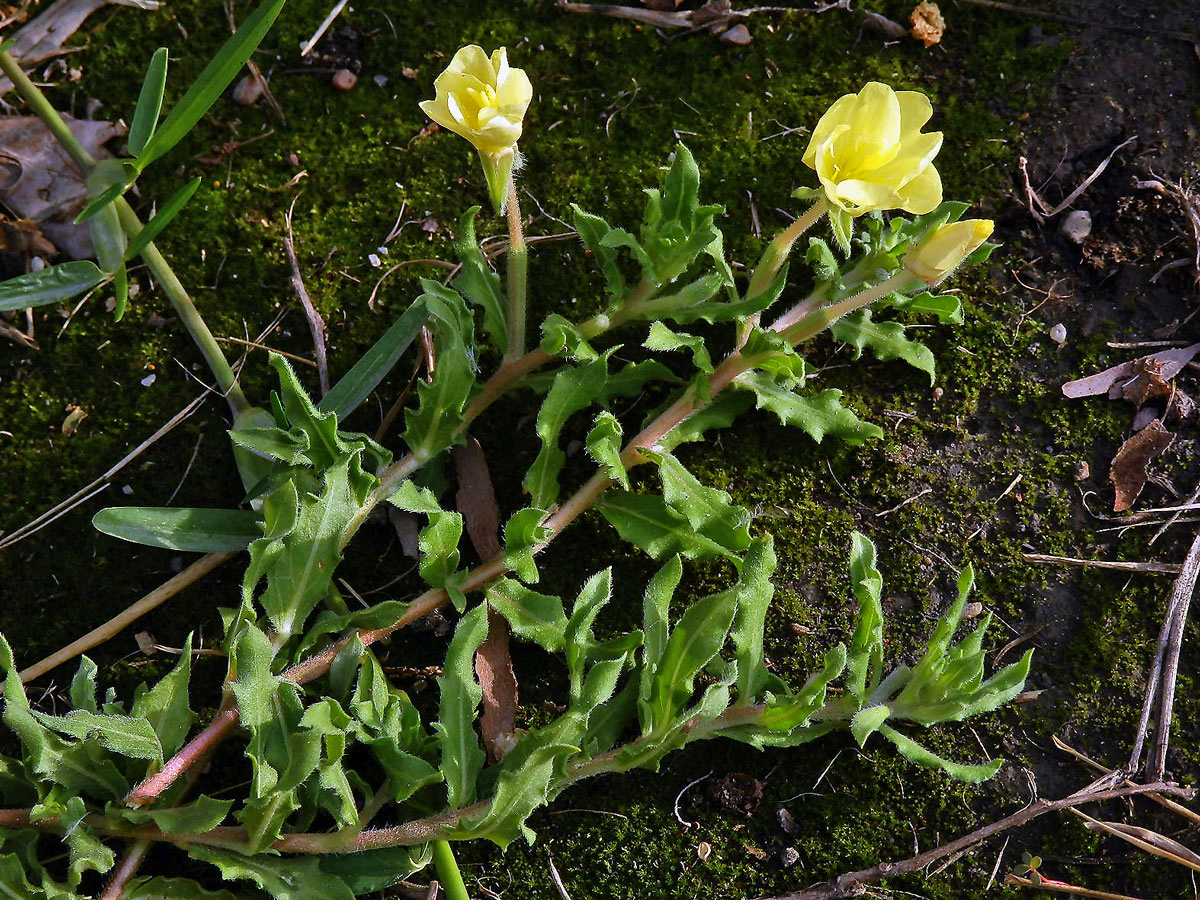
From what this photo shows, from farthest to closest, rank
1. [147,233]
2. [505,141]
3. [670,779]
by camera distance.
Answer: [670,779], [147,233], [505,141]

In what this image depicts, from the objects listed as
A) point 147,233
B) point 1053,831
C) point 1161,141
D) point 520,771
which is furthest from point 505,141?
point 1053,831

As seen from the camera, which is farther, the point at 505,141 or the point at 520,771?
the point at 505,141

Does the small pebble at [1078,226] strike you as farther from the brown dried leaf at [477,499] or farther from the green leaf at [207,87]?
the green leaf at [207,87]

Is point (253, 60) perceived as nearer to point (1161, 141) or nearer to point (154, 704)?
point (154, 704)

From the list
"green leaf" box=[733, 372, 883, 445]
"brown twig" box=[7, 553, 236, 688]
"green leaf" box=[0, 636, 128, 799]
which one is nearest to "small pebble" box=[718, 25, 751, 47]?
"green leaf" box=[733, 372, 883, 445]

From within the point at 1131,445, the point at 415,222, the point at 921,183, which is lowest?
the point at 1131,445

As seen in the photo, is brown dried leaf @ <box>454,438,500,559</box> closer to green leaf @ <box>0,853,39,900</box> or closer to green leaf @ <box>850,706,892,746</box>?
green leaf @ <box>850,706,892,746</box>

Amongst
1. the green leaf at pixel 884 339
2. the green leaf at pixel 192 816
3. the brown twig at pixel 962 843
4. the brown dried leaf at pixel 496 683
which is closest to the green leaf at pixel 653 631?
the brown dried leaf at pixel 496 683

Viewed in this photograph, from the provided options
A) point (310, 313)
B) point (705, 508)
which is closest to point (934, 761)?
point (705, 508)
